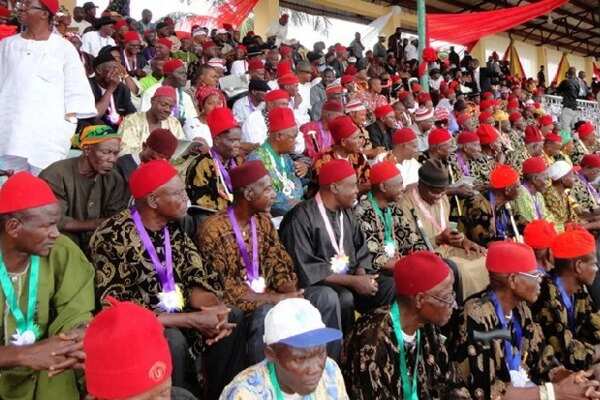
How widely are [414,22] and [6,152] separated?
20954mm

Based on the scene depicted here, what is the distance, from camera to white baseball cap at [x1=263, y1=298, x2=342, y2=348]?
90.8 inches

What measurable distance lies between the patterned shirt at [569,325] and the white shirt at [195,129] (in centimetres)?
367

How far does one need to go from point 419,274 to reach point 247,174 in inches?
55.2

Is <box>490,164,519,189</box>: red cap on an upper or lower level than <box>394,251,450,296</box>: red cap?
upper

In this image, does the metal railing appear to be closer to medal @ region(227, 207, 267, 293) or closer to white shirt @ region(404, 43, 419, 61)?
white shirt @ region(404, 43, 419, 61)

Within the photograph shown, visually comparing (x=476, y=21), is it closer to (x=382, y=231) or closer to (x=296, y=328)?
(x=382, y=231)

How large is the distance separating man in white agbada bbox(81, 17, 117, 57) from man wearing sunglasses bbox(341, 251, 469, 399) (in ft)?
26.0

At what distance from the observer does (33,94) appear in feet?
13.4

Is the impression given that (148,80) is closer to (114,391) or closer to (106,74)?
(106,74)

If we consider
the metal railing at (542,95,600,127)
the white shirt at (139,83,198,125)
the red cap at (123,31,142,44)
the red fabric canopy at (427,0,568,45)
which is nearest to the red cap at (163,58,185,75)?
the white shirt at (139,83,198,125)

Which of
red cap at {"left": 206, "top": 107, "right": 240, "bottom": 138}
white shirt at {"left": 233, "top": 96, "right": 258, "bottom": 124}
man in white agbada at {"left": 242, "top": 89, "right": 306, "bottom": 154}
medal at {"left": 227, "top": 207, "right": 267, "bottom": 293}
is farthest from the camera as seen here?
white shirt at {"left": 233, "top": 96, "right": 258, "bottom": 124}

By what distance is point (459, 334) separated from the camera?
3.26 m

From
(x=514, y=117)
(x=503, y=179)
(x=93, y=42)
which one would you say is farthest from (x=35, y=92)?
(x=514, y=117)

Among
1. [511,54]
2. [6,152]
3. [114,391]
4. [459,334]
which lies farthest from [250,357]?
[511,54]
